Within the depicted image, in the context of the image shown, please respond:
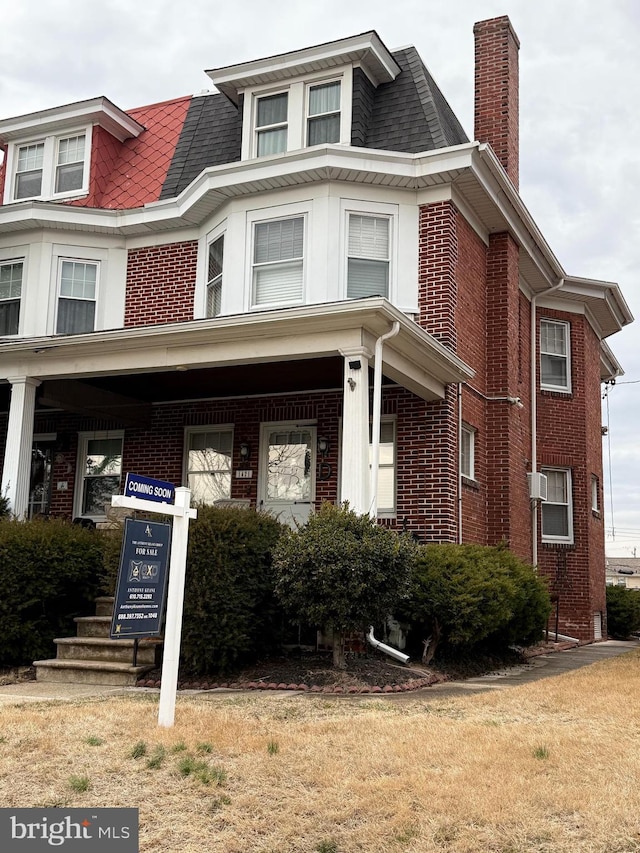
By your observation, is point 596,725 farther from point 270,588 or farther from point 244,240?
point 244,240

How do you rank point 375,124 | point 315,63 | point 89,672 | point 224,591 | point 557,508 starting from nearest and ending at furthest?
point 224,591 → point 89,672 → point 315,63 → point 375,124 → point 557,508

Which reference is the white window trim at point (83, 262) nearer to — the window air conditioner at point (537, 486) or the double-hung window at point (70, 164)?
the double-hung window at point (70, 164)

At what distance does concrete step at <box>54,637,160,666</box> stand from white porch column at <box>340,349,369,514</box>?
2551mm

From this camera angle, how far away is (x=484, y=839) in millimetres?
4125

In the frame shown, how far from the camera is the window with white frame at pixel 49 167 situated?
15758 mm

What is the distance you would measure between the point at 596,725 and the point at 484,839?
2.60m

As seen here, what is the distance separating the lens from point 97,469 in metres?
14.8

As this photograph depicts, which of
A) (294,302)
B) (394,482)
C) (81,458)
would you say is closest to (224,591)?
(394,482)

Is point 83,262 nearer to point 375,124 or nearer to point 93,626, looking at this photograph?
point 375,124

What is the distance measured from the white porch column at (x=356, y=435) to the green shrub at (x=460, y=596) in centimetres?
92

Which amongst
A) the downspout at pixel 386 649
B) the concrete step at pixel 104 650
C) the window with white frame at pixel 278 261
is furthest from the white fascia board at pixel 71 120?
the downspout at pixel 386 649

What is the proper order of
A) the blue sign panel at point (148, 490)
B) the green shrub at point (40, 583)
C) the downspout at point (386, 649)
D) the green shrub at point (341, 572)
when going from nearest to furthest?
the blue sign panel at point (148, 490) → the green shrub at point (341, 572) → the downspout at point (386, 649) → the green shrub at point (40, 583)

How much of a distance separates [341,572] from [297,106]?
27.3 ft

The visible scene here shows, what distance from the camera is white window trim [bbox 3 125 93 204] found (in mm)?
15672
